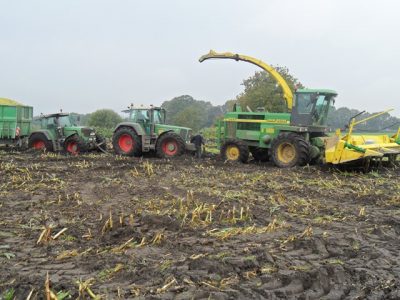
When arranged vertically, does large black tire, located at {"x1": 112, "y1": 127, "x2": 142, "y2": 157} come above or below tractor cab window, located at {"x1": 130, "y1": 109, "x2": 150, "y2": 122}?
below

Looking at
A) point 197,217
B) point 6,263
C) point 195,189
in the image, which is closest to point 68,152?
point 195,189

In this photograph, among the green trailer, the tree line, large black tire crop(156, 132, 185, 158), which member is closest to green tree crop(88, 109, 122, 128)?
the tree line

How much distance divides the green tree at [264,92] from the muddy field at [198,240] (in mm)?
26675

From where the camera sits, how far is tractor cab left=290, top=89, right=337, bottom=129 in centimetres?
1316

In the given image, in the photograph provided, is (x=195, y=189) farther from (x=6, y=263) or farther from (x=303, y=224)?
(x=6, y=263)

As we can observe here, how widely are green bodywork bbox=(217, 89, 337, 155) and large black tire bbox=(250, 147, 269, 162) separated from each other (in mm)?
577

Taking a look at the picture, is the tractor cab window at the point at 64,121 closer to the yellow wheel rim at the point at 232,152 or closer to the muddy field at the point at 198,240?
the yellow wheel rim at the point at 232,152

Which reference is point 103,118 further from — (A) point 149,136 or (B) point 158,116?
(A) point 149,136

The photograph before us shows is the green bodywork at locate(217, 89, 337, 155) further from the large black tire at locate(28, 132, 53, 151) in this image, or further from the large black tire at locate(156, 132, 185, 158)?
the large black tire at locate(28, 132, 53, 151)

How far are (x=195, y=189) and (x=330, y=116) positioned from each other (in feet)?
23.0

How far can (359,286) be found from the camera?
3838 mm

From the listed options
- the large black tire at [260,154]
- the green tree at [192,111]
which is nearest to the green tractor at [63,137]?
the large black tire at [260,154]

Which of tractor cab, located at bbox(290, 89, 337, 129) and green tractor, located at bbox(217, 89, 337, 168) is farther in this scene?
tractor cab, located at bbox(290, 89, 337, 129)

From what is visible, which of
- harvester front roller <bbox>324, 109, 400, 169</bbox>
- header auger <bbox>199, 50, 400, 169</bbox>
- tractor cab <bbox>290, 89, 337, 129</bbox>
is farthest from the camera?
tractor cab <bbox>290, 89, 337, 129</bbox>
